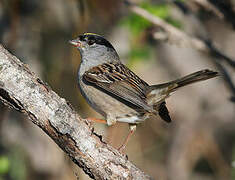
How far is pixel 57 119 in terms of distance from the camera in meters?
2.73

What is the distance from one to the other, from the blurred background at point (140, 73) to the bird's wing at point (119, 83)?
1.84 ft

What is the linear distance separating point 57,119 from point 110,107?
133 cm

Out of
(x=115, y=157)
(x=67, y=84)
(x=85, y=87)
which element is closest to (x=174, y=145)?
(x=67, y=84)

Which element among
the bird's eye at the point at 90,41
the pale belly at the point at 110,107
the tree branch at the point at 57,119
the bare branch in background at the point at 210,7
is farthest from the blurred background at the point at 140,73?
the tree branch at the point at 57,119

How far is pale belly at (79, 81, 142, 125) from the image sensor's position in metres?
4.00

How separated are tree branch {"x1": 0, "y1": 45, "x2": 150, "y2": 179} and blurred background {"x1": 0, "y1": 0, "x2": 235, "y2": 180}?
162cm

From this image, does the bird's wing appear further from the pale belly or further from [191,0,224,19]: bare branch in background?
[191,0,224,19]: bare branch in background

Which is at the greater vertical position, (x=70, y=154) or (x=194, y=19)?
(x=194, y=19)

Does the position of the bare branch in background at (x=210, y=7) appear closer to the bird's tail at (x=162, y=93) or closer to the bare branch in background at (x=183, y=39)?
the bare branch in background at (x=183, y=39)

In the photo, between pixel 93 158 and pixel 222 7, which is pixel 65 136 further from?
pixel 222 7

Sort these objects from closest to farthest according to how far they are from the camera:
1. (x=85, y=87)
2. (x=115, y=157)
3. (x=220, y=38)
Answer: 1. (x=115, y=157)
2. (x=85, y=87)
3. (x=220, y=38)

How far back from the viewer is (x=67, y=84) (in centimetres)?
690

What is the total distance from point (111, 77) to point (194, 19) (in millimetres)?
1468

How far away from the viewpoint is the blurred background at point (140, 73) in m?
5.13
